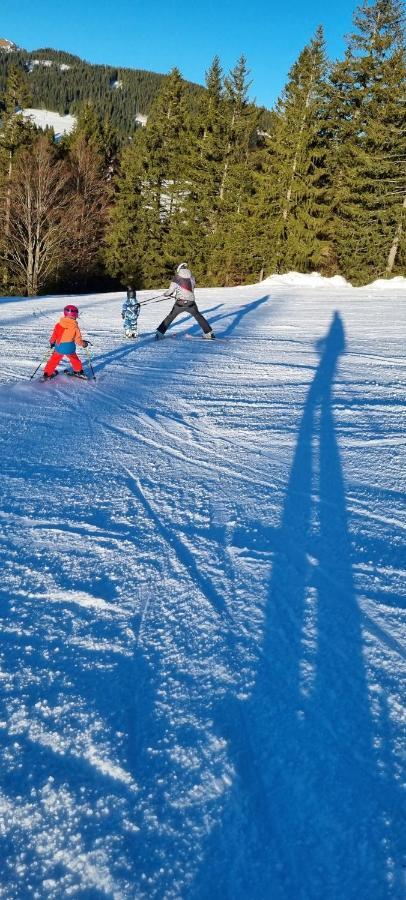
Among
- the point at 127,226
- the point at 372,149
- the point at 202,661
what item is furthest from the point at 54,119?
the point at 202,661

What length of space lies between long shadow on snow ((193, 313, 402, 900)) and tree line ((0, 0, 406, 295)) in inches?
912

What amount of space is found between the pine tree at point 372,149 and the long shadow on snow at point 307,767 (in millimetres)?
22798

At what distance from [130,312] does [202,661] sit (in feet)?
28.9

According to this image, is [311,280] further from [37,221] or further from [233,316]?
[37,221]

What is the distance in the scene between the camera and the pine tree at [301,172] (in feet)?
79.8

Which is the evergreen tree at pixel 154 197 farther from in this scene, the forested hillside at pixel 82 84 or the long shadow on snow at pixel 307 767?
the forested hillside at pixel 82 84

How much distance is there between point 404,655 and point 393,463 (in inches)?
98.1

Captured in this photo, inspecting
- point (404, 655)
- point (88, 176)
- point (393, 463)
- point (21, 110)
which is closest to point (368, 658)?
point (404, 655)

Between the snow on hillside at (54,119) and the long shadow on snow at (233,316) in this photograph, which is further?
the snow on hillside at (54,119)

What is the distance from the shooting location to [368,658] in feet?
7.91

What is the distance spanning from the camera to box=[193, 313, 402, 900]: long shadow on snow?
161cm

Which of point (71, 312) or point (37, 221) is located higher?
point (37, 221)

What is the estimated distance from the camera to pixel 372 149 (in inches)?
927

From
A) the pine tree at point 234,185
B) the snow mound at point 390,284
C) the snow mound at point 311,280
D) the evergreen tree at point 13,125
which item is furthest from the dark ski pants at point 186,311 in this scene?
the evergreen tree at point 13,125
